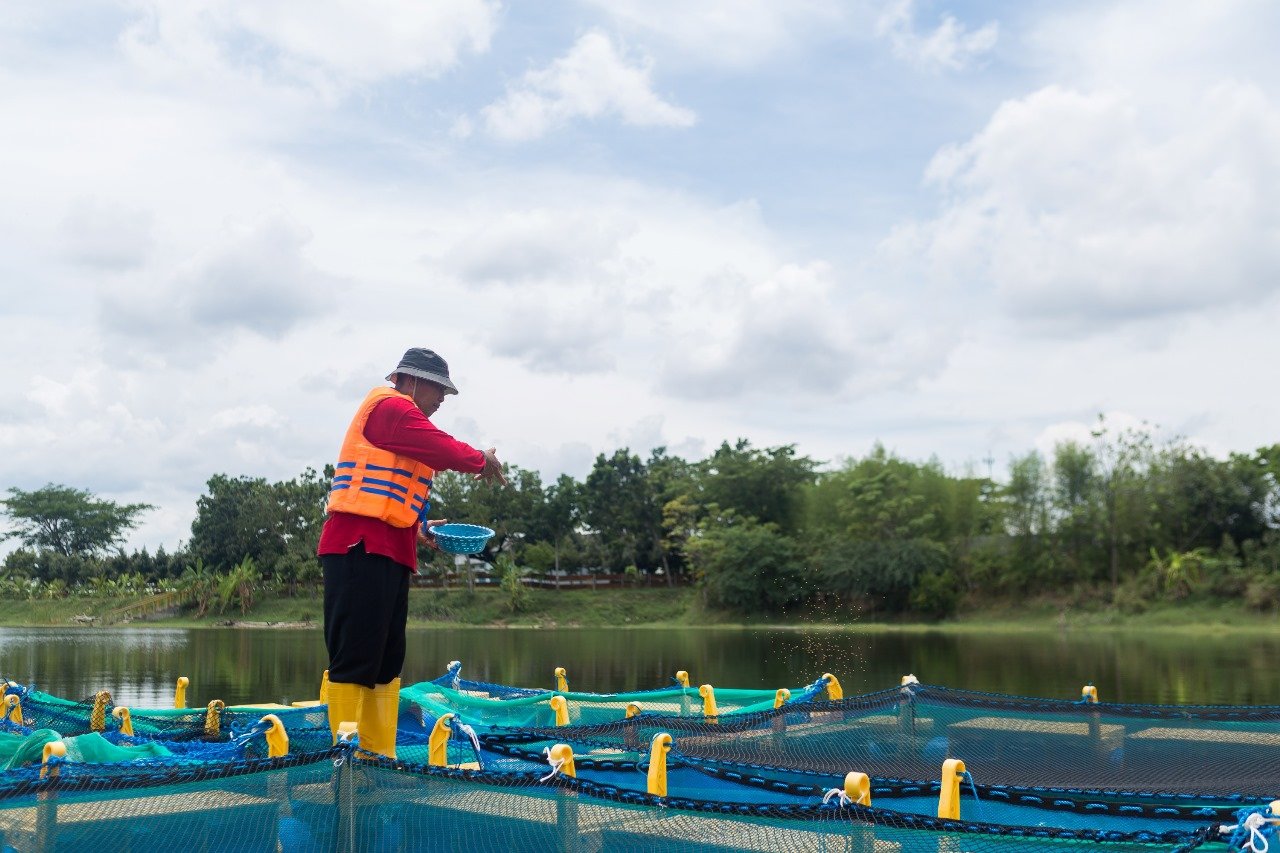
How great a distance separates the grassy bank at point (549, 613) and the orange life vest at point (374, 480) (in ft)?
135

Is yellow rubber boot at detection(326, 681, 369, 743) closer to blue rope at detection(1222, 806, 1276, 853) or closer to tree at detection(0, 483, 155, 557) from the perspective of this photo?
blue rope at detection(1222, 806, 1276, 853)

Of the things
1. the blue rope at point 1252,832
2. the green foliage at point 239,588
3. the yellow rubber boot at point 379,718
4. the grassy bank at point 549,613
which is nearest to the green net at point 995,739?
the yellow rubber boot at point 379,718

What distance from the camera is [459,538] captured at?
5.45 metres

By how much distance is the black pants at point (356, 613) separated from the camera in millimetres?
4586

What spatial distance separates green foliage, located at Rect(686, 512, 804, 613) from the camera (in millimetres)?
49438

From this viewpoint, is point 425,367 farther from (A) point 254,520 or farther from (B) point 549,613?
(A) point 254,520

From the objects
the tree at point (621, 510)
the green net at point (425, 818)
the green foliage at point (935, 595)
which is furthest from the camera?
the tree at point (621, 510)

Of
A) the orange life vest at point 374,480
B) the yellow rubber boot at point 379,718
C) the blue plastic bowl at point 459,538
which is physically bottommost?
the yellow rubber boot at point 379,718

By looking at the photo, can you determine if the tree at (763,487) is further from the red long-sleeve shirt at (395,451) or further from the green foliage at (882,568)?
the red long-sleeve shirt at (395,451)

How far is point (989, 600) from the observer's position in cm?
4644

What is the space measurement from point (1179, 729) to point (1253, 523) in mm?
41652

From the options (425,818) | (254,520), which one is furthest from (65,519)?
(425,818)

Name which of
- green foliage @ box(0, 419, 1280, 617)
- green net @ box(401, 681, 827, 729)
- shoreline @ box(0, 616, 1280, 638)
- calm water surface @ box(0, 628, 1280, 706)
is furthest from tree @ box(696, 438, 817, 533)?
green net @ box(401, 681, 827, 729)

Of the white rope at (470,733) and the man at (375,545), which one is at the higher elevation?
the man at (375,545)
